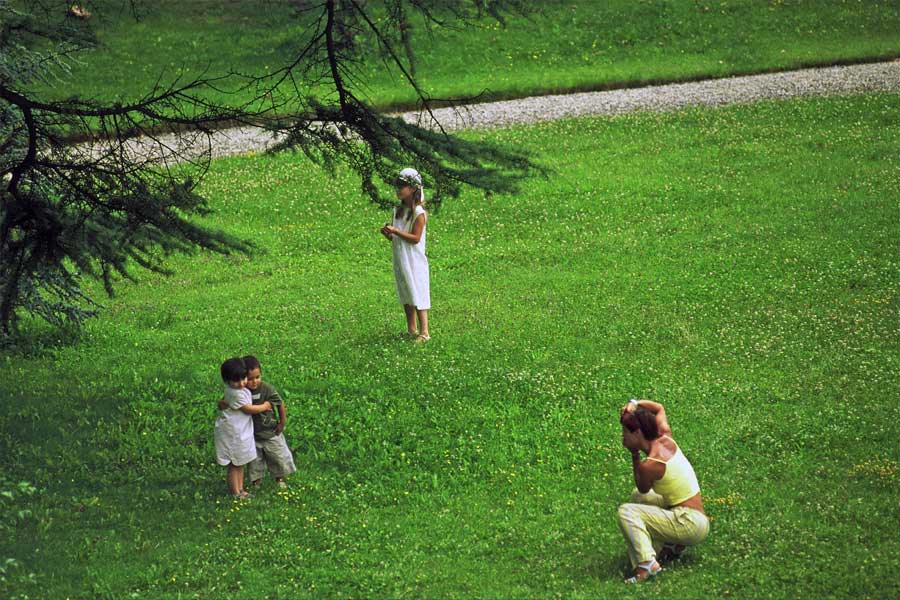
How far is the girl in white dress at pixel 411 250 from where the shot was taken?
1388 cm

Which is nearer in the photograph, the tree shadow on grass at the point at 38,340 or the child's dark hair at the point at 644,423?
the child's dark hair at the point at 644,423

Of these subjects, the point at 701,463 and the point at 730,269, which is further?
the point at 730,269

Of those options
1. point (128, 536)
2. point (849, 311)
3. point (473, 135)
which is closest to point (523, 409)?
point (128, 536)

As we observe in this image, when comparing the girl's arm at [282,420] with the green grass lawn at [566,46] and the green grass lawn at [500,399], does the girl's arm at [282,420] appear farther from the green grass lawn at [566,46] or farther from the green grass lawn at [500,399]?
the green grass lawn at [566,46]

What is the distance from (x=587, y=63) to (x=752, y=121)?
8.55 meters

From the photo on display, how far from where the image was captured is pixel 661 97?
29141mm

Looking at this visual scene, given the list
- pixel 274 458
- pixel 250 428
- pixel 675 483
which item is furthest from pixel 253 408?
pixel 675 483

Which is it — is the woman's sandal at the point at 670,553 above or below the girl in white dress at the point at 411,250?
below

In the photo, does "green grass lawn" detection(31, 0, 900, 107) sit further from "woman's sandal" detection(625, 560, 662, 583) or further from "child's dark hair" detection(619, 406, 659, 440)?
"woman's sandal" detection(625, 560, 662, 583)

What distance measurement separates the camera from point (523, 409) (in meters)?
12.5

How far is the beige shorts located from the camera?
1091cm

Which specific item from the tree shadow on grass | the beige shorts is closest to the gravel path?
the tree shadow on grass

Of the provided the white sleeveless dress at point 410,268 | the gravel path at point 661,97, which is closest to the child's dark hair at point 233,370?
the white sleeveless dress at point 410,268

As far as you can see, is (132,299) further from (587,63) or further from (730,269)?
(587,63)
